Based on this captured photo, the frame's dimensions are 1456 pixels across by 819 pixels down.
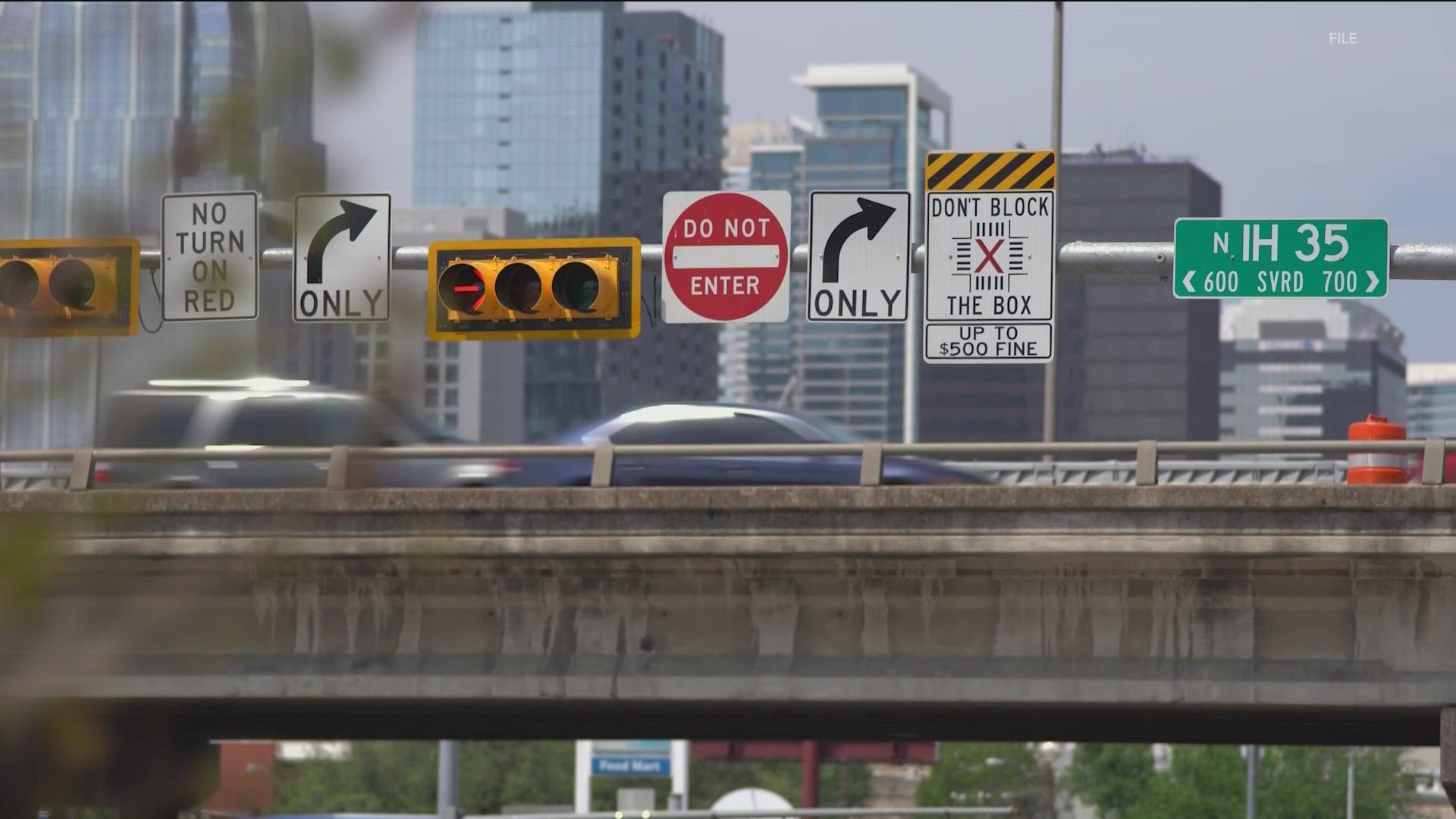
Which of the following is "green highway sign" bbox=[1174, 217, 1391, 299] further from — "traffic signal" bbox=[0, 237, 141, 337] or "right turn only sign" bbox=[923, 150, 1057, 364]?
"traffic signal" bbox=[0, 237, 141, 337]

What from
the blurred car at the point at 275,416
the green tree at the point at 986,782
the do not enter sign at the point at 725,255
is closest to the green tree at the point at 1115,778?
the green tree at the point at 986,782

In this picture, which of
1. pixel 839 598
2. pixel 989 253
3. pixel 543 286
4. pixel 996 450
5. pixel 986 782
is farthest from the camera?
pixel 986 782

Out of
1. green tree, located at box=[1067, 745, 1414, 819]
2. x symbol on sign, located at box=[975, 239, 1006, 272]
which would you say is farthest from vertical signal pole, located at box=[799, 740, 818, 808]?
x symbol on sign, located at box=[975, 239, 1006, 272]

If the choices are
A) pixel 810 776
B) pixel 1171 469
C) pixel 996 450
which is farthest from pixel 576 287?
pixel 810 776

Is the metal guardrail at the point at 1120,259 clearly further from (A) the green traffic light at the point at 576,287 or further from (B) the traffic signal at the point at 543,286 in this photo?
(A) the green traffic light at the point at 576,287

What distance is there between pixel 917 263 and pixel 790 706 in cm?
415

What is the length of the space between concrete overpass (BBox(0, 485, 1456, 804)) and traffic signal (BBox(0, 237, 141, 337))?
27.4ft

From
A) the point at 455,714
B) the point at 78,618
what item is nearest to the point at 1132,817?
the point at 455,714

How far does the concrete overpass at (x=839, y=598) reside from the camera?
593 inches

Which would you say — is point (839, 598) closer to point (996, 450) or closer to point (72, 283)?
point (996, 450)

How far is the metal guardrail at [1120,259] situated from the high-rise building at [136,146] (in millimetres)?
13606

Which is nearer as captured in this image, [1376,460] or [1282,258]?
[1376,460]

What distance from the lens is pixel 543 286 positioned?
17812mm

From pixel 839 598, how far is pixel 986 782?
7367 cm
